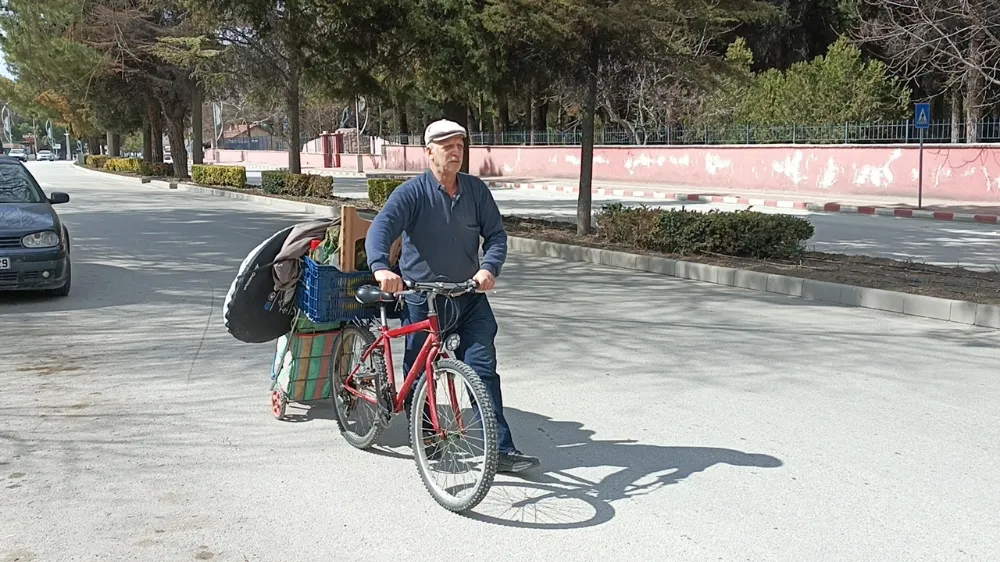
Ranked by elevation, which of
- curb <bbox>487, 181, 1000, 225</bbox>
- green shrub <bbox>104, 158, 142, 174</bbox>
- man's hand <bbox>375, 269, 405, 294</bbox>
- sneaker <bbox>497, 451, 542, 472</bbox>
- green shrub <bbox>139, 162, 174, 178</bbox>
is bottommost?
sneaker <bbox>497, 451, 542, 472</bbox>

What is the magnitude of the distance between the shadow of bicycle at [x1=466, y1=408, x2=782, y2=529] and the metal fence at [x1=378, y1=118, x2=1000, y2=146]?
53.4ft

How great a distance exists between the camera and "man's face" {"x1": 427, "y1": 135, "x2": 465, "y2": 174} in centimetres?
427

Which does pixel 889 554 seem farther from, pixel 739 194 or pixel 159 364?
pixel 739 194

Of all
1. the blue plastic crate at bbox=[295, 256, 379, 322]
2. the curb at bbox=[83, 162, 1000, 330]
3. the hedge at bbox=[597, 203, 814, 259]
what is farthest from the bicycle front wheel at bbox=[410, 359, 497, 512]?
the hedge at bbox=[597, 203, 814, 259]

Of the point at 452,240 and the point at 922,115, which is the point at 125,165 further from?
the point at 452,240

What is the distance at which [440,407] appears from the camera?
4.29 metres

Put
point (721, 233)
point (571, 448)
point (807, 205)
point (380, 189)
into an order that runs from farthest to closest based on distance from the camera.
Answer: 1. point (807, 205)
2. point (380, 189)
3. point (721, 233)
4. point (571, 448)

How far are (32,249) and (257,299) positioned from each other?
5.23 meters

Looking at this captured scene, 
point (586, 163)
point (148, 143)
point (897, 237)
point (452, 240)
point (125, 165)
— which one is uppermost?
point (148, 143)

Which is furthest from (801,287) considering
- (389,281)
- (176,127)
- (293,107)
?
(176,127)

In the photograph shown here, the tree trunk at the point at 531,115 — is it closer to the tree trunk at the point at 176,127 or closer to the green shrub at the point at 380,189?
the green shrub at the point at 380,189

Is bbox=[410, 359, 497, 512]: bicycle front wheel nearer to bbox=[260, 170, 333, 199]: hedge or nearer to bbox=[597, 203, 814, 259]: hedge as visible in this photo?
bbox=[597, 203, 814, 259]: hedge

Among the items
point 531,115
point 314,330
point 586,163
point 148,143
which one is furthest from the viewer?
point 531,115

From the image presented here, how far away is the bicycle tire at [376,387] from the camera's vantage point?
15.6ft
